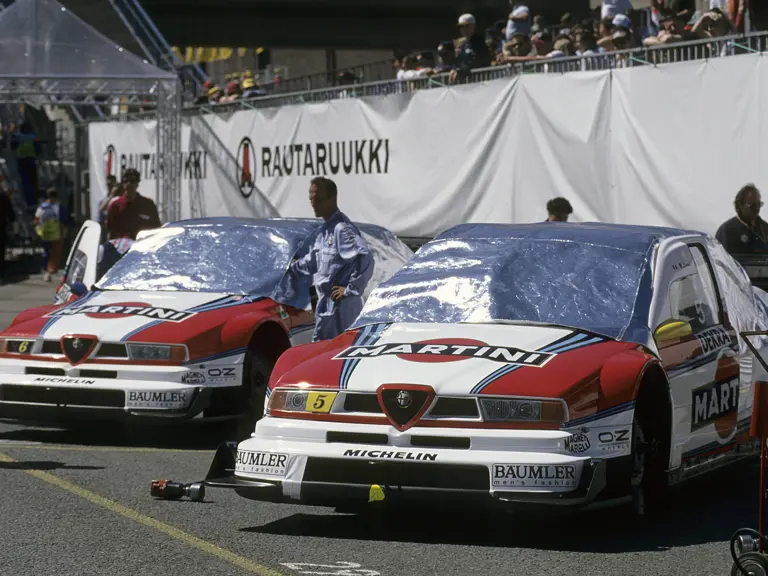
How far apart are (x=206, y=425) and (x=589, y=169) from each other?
4.81m

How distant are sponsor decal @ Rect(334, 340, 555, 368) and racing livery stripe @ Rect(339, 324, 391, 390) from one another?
0.28 feet

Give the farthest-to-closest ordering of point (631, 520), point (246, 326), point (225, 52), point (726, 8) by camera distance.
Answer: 1. point (225, 52)
2. point (726, 8)
3. point (246, 326)
4. point (631, 520)

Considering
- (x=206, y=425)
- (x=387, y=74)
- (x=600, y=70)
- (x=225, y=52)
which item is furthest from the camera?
(x=225, y=52)

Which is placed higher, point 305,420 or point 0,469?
point 305,420

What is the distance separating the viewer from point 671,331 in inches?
303

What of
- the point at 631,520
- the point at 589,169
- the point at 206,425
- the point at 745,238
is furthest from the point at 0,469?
the point at 589,169

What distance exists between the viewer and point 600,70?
14.1 metres

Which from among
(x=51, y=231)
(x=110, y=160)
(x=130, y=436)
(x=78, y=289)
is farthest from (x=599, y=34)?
(x=110, y=160)

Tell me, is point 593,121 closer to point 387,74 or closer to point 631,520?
point 631,520

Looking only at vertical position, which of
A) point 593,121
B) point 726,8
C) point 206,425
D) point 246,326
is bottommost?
point 206,425

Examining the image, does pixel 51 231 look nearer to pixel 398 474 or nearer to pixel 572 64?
pixel 572 64

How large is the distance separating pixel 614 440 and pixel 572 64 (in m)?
8.54

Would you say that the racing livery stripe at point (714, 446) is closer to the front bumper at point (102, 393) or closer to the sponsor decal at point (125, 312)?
the front bumper at point (102, 393)

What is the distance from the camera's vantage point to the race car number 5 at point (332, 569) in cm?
619
